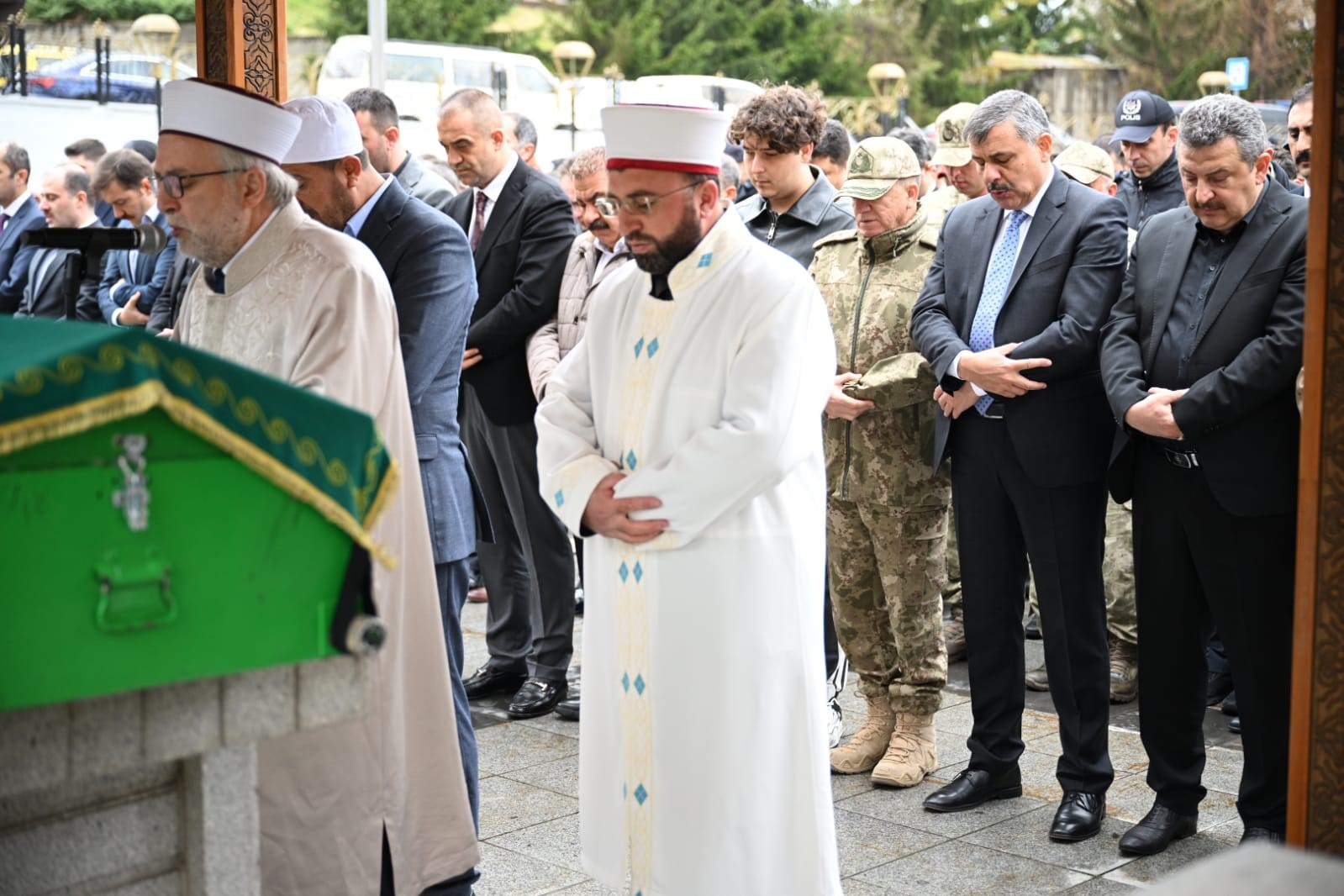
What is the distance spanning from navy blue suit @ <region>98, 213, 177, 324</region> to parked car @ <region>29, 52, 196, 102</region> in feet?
43.9

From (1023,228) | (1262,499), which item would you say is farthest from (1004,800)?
(1023,228)

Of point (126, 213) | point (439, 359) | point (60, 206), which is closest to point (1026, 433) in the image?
point (439, 359)

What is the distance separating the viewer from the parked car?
68.1ft

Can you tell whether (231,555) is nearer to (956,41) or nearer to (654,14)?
(654,14)

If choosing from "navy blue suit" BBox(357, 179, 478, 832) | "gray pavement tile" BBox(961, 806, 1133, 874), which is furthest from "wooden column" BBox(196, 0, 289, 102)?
"gray pavement tile" BBox(961, 806, 1133, 874)

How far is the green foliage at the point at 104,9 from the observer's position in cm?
3141

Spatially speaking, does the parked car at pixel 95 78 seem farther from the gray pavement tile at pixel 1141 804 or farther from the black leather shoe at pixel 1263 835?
the black leather shoe at pixel 1263 835

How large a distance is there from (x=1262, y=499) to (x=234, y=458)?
10.1 ft

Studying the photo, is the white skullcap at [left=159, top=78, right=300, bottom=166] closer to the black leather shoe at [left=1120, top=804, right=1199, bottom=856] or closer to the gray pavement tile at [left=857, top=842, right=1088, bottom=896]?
the gray pavement tile at [left=857, top=842, right=1088, bottom=896]

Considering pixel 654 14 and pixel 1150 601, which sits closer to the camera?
pixel 1150 601

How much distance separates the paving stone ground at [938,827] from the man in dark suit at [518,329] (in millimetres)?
404

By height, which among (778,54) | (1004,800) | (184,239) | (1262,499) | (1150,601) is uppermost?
(778,54)

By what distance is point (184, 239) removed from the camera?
12.0 feet

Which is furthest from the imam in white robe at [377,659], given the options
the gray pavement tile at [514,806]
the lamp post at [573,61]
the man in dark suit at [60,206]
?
the lamp post at [573,61]
